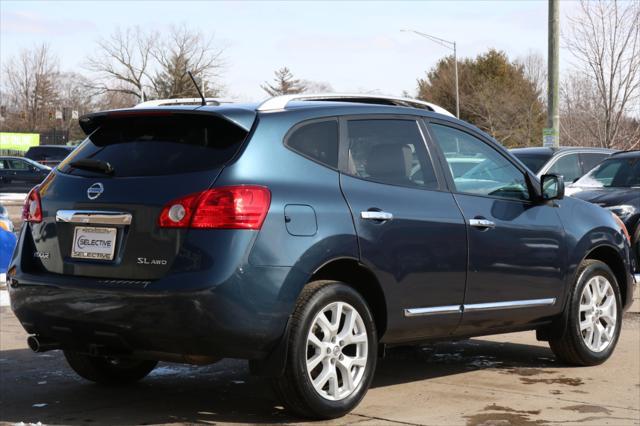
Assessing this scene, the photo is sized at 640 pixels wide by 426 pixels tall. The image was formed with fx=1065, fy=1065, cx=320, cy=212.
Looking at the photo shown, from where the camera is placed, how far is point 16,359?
7.39 m

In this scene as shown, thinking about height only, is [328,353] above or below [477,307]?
below

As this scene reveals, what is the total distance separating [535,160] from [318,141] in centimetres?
1006

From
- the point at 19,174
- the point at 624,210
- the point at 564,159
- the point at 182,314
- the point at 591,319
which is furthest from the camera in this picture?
the point at 19,174

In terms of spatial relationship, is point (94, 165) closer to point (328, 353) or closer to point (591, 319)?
point (328, 353)

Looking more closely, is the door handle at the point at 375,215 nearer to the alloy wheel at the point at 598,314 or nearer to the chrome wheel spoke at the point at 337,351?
the chrome wheel spoke at the point at 337,351

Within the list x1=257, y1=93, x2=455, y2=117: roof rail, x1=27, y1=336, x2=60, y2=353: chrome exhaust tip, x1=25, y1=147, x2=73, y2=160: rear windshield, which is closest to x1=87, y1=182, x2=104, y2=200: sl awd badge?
x1=27, y1=336, x2=60, y2=353: chrome exhaust tip

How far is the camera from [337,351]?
555cm

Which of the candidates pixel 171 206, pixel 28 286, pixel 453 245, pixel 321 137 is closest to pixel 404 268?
pixel 453 245

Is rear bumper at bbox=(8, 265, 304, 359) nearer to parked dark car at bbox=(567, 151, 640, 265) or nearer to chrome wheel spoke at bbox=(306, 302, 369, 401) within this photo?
chrome wheel spoke at bbox=(306, 302, 369, 401)

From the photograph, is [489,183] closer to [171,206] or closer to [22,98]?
[171,206]

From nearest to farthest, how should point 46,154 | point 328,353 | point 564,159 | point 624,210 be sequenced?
point 328,353
point 624,210
point 564,159
point 46,154

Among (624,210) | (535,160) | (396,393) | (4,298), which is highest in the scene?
(535,160)

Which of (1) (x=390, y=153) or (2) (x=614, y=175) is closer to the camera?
(1) (x=390, y=153)

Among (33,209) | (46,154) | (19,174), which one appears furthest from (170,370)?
(46,154)
